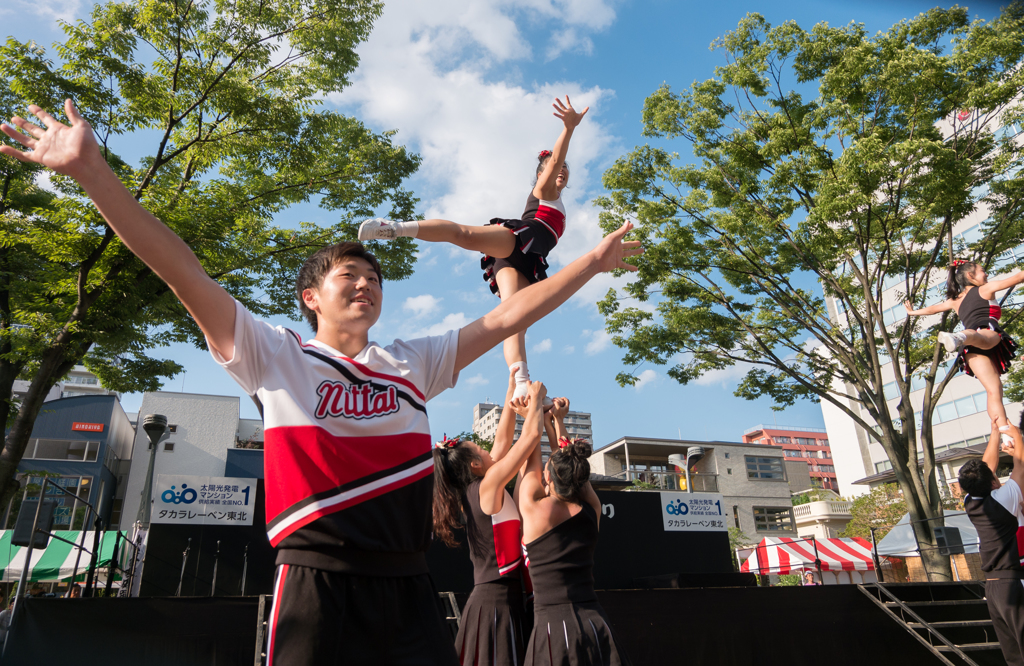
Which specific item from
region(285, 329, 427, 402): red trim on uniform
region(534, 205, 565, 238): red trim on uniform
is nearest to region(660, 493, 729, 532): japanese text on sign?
region(534, 205, 565, 238): red trim on uniform

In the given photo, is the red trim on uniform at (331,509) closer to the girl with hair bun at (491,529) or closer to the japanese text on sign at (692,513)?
the girl with hair bun at (491,529)

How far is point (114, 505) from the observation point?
31.8 metres

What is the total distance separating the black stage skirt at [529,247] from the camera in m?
3.31

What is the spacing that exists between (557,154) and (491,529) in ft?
7.37

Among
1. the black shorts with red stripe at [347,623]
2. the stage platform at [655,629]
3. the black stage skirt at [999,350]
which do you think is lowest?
the stage platform at [655,629]

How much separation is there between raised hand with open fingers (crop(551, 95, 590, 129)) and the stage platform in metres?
4.01

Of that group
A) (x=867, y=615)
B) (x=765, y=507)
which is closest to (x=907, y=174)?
(x=867, y=615)

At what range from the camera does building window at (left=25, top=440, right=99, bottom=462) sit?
28.8m

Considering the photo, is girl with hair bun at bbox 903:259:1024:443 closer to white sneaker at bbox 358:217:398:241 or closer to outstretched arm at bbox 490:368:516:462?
outstretched arm at bbox 490:368:516:462

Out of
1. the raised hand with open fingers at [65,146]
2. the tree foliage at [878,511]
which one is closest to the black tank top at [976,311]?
the raised hand with open fingers at [65,146]

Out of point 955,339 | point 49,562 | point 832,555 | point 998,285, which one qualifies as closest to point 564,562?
point 955,339

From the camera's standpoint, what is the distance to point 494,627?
11.3 ft

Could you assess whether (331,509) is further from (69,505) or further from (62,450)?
(62,450)

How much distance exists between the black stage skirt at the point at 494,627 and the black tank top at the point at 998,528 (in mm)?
4263
